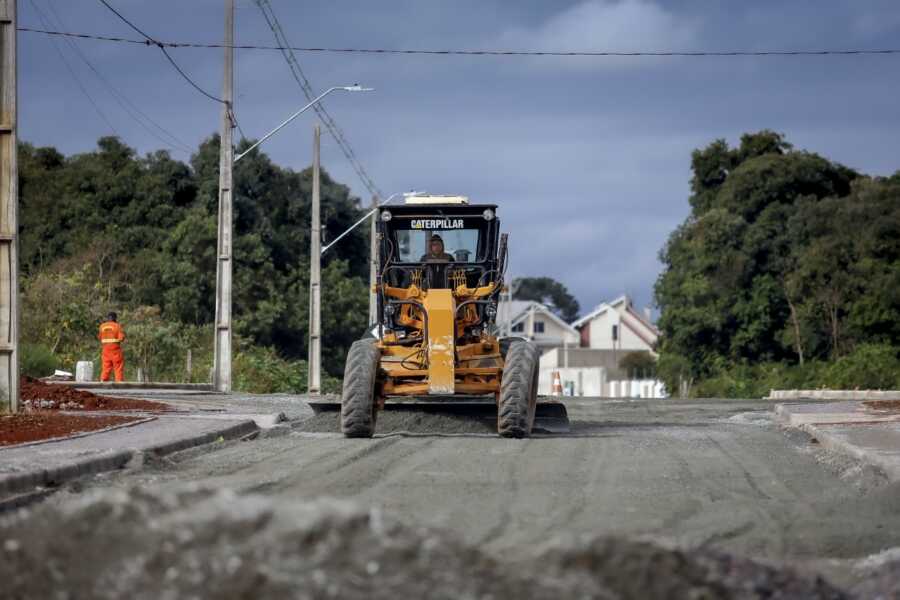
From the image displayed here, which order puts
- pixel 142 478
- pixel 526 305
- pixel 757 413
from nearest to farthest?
pixel 142 478, pixel 757 413, pixel 526 305

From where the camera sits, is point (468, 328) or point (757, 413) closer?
point (468, 328)

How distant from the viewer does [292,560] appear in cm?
533

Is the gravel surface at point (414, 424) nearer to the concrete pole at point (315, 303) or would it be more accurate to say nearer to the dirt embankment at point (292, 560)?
the dirt embankment at point (292, 560)

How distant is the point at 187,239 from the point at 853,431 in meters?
41.4

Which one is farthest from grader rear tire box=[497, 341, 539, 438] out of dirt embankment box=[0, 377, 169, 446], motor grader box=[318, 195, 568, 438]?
dirt embankment box=[0, 377, 169, 446]

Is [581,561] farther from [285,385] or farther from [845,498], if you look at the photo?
[285,385]

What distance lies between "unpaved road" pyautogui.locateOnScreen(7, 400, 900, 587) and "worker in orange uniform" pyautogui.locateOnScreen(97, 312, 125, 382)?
53.9ft

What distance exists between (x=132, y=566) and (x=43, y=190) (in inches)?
2340

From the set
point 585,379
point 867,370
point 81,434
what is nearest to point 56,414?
point 81,434

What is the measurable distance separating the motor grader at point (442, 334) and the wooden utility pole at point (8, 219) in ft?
15.7

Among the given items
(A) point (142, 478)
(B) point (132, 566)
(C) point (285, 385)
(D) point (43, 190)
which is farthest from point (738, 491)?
(D) point (43, 190)

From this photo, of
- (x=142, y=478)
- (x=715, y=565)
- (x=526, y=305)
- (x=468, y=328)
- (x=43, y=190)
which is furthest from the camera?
(x=526, y=305)

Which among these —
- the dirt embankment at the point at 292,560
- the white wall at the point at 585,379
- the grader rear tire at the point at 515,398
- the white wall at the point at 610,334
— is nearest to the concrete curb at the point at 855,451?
the grader rear tire at the point at 515,398

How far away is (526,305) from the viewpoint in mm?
134500
